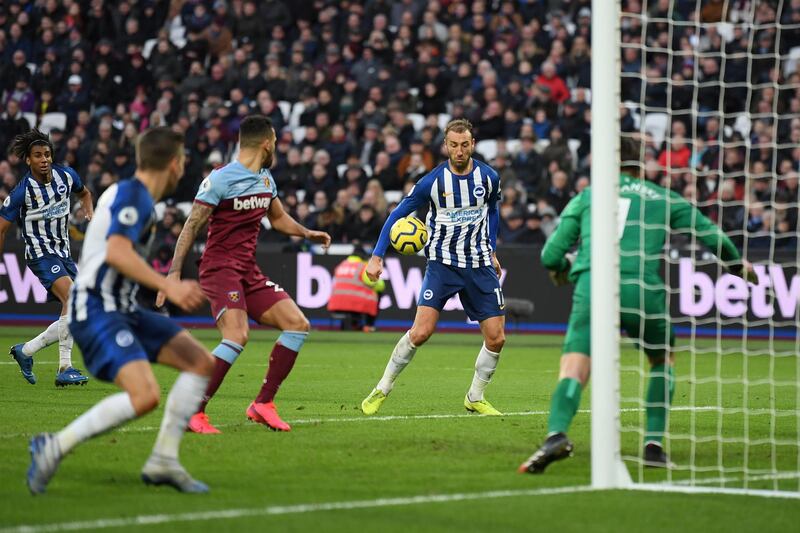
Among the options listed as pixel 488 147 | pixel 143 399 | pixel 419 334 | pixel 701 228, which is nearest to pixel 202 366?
pixel 143 399

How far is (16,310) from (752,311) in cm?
1241

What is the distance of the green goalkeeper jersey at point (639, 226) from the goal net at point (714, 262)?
0.06 metres

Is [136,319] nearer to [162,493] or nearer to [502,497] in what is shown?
[162,493]

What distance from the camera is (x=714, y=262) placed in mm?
17844

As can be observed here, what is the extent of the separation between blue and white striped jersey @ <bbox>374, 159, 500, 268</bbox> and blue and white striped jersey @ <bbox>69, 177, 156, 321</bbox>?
4384 mm

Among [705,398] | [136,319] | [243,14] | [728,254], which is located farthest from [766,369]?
[243,14]

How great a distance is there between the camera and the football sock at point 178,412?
6.33 metres

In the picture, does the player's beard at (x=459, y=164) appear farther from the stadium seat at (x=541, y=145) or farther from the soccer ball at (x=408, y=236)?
the stadium seat at (x=541, y=145)

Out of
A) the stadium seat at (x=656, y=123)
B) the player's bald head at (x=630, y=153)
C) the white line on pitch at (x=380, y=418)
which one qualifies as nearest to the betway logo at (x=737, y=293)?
the stadium seat at (x=656, y=123)

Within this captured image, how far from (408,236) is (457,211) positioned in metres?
0.46

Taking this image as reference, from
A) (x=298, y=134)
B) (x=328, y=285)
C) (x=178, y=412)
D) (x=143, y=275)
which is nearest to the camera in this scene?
(x=143, y=275)

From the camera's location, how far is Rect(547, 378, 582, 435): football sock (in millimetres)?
7062

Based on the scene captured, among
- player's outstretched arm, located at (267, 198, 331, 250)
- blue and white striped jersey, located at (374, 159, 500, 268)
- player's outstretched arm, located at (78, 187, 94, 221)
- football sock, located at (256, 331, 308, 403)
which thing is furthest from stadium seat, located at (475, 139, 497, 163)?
football sock, located at (256, 331, 308, 403)

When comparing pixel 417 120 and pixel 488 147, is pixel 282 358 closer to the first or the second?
pixel 488 147
